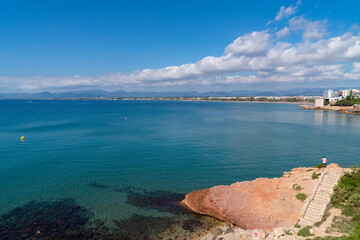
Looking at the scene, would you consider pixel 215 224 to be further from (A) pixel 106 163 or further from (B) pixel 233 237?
(A) pixel 106 163

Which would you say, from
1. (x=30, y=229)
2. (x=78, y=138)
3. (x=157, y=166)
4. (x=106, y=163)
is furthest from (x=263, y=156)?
(x=78, y=138)

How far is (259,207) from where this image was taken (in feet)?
74.6

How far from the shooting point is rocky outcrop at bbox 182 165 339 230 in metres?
21.1

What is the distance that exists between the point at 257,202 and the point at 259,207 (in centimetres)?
74

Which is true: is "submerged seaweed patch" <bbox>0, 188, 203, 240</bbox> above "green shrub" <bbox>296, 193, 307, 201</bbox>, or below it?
below

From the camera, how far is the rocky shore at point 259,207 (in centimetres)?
1952

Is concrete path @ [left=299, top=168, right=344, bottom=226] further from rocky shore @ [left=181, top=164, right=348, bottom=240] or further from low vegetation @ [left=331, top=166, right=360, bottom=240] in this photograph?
low vegetation @ [left=331, top=166, right=360, bottom=240]

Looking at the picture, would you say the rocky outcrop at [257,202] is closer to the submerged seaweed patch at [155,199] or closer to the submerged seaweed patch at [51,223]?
the submerged seaweed patch at [155,199]

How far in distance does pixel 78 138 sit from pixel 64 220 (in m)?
40.6

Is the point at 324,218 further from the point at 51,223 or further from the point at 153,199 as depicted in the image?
the point at 51,223

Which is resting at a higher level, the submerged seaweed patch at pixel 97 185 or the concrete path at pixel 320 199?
the concrete path at pixel 320 199

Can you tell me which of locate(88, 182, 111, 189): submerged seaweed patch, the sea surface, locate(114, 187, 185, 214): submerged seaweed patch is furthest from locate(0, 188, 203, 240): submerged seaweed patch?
locate(88, 182, 111, 189): submerged seaweed patch

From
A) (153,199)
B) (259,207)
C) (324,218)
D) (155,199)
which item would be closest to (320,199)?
(324,218)

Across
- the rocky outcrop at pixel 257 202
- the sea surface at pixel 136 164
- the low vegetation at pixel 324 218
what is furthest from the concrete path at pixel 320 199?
the sea surface at pixel 136 164
